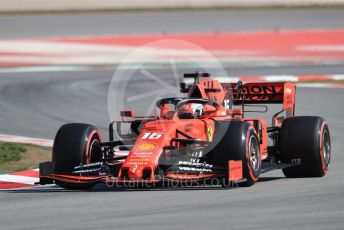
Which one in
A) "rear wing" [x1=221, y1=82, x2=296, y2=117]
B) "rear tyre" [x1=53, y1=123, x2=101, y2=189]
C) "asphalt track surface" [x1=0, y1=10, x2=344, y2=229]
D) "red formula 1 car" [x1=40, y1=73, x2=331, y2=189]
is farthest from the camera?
"rear wing" [x1=221, y1=82, x2=296, y2=117]

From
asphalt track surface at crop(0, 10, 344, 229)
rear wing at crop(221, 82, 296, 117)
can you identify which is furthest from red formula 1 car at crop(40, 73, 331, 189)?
rear wing at crop(221, 82, 296, 117)

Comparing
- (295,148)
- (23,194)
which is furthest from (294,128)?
(23,194)

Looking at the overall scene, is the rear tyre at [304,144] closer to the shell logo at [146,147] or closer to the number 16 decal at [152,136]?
the number 16 decal at [152,136]

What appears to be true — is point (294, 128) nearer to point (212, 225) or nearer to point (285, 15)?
point (212, 225)

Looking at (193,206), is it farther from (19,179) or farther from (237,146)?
(19,179)

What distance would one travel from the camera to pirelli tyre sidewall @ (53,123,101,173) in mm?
13250

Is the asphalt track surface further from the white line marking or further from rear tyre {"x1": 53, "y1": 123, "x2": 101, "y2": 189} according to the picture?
the white line marking

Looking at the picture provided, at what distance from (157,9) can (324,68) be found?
115ft

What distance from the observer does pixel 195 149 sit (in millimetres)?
13141

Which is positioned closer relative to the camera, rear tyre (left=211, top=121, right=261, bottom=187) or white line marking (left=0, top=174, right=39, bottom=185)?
rear tyre (left=211, top=121, right=261, bottom=187)

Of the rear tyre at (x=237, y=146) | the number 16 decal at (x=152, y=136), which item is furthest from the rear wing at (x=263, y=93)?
the number 16 decal at (x=152, y=136)

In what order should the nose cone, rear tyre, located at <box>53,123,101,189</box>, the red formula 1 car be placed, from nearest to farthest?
the nose cone → the red formula 1 car → rear tyre, located at <box>53,123,101,189</box>

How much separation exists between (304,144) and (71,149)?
343 cm

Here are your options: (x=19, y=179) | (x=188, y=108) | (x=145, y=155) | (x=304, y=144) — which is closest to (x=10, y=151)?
(x=19, y=179)
